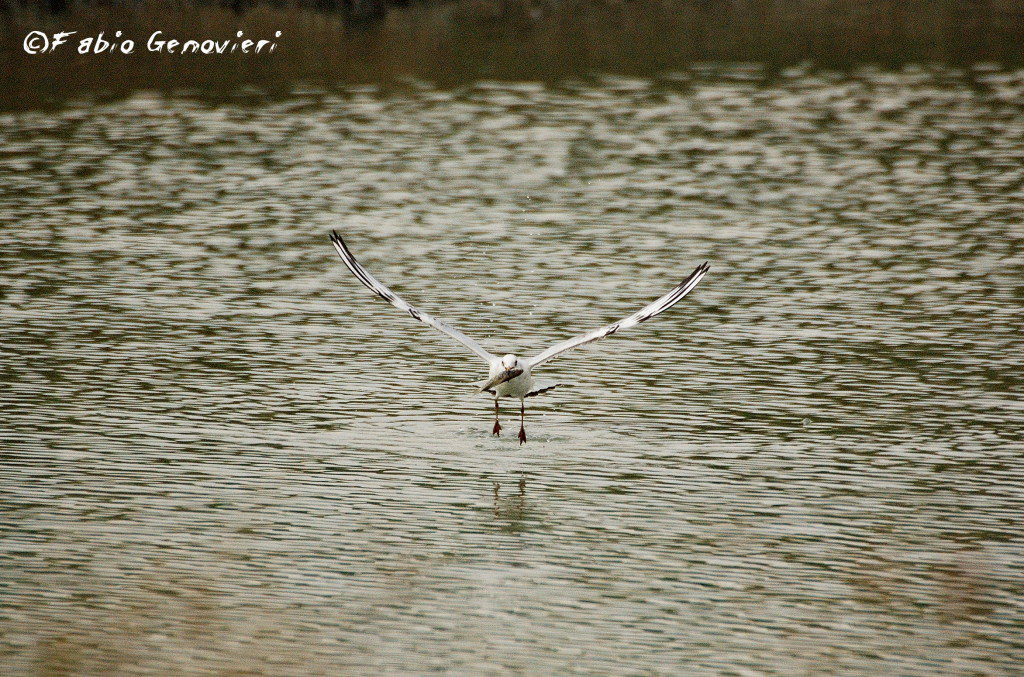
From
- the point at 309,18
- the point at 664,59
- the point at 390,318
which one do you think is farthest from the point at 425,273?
the point at 309,18

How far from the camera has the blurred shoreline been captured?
35812 millimetres

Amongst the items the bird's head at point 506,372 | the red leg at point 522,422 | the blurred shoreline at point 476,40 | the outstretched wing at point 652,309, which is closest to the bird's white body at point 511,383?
the bird's head at point 506,372

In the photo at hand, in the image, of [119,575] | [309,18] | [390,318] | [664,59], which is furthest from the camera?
[309,18]

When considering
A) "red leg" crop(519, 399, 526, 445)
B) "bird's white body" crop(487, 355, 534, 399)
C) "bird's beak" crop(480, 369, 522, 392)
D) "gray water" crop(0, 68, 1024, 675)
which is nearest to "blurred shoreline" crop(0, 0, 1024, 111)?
"gray water" crop(0, 68, 1024, 675)

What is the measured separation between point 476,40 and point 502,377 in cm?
2701

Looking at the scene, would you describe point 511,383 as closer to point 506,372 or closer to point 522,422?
point 506,372

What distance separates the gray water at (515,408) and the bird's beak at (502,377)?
24.5 inches

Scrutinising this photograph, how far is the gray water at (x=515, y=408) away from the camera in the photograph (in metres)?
11.3

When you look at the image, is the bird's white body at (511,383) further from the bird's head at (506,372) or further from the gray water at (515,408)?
the gray water at (515,408)

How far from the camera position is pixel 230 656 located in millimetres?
10750

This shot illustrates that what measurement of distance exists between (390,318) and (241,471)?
5.57 meters

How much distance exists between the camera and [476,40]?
1590 inches

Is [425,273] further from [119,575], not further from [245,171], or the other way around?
[119,575]

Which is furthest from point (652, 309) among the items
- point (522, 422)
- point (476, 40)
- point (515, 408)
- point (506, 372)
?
point (476, 40)
